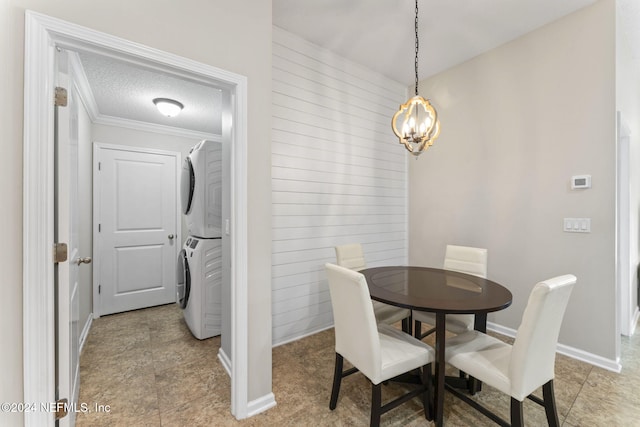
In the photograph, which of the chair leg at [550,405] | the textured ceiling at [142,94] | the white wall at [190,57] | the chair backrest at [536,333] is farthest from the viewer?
the textured ceiling at [142,94]

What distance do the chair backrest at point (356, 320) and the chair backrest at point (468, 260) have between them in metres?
1.38

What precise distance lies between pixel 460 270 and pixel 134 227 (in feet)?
12.9

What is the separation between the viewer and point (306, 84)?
283cm

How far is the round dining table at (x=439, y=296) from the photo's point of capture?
153 centimetres

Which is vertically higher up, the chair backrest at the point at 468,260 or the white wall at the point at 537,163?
the white wall at the point at 537,163

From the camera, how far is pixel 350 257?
2.60 meters

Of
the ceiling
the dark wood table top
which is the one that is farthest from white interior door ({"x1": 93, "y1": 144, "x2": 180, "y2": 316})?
the dark wood table top

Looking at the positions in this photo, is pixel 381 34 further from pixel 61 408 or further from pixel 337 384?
pixel 61 408

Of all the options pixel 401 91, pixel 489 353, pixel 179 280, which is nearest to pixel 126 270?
pixel 179 280

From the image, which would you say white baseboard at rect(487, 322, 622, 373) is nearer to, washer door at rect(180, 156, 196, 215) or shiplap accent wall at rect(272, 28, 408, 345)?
shiplap accent wall at rect(272, 28, 408, 345)

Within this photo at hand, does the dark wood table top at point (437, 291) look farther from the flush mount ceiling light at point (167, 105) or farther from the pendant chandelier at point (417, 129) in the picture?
the flush mount ceiling light at point (167, 105)

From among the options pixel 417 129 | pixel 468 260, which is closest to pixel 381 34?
pixel 417 129

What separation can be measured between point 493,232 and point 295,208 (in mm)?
2122

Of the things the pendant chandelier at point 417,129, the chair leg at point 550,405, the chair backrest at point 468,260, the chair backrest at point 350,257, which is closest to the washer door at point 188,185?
the chair backrest at point 350,257
